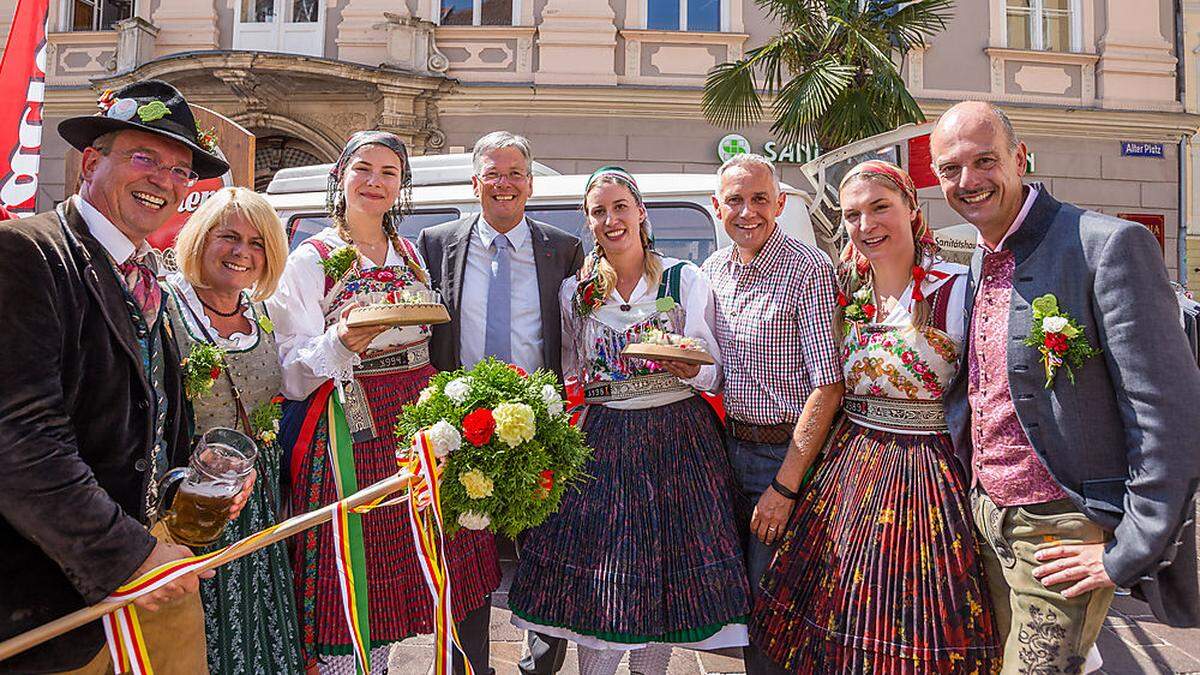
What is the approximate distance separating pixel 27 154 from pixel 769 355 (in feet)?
16.9

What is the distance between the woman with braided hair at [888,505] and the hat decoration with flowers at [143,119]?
6.20 feet

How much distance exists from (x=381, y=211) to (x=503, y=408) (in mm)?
1037

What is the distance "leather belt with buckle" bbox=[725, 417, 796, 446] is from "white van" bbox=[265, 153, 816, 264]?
199 centimetres

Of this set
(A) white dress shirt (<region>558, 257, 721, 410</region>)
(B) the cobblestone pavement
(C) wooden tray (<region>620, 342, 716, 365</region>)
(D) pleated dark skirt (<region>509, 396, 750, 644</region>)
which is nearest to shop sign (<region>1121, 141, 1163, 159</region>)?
(B) the cobblestone pavement

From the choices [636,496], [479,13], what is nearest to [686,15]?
[479,13]

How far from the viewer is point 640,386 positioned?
2441 mm

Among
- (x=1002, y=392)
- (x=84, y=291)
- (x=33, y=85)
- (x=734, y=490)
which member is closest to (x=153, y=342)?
(x=84, y=291)

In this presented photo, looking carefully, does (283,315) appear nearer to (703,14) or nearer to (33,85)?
(33,85)

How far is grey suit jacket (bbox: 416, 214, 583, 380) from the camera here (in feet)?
8.96

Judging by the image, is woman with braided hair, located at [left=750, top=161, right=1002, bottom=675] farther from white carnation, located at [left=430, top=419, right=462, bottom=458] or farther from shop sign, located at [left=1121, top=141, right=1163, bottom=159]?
shop sign, located at [left=1121, top=141, right=1163, bottom=159]

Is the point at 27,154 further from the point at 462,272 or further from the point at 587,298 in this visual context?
the point at 587,298

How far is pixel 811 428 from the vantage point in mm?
2256

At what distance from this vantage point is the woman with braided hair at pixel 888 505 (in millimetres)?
1960

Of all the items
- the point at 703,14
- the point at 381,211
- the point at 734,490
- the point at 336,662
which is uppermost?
the point at 703,14
